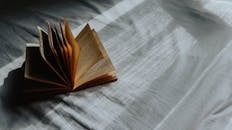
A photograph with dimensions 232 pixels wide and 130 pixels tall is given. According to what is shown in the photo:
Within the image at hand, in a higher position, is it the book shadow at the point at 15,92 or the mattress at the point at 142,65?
the mattress at the point at 142,65

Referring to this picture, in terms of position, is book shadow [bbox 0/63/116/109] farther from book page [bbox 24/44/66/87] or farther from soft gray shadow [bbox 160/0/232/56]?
soft gray shadow [bbox 160/0/232/56]

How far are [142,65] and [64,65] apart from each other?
9.4 inches

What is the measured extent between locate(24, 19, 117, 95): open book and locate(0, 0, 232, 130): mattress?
0.03 metres

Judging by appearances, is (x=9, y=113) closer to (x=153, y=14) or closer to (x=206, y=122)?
(x=206, y=122)

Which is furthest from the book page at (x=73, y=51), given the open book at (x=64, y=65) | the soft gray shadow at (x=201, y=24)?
the soft gray shadow at (x=201, y=24)

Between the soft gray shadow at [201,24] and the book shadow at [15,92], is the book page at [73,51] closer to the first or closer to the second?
the book shadow at [15,92]

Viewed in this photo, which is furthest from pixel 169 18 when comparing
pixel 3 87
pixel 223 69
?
pixel 3 87

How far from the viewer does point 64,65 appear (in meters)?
0.86

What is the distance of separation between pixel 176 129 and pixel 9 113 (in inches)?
16.9

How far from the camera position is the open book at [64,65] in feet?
2.81

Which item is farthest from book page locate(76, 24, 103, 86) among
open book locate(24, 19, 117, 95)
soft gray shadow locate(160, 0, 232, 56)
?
soft gray shadow locate(160, 0, 232, 56)

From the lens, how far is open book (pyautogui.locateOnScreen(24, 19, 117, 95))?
0.86 meters

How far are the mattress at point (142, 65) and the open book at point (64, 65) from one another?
29 mm

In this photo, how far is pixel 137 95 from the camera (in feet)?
2.82
